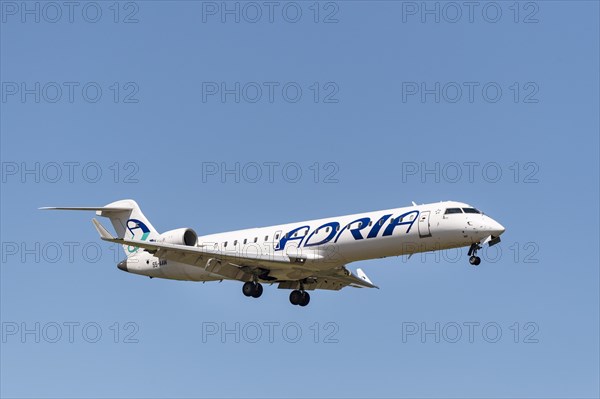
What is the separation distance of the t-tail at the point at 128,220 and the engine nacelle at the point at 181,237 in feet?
11.6

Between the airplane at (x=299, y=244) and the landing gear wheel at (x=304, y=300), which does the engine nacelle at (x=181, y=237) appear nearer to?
the airplane at (x=299, y=244)

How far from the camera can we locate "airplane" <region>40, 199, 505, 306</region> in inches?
1580

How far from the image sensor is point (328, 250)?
41.8m

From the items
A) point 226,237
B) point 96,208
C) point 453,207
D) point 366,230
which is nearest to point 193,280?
point 226,237

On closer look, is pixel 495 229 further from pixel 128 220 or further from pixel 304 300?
pixel 128 220

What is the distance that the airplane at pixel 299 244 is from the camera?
40.1 meters

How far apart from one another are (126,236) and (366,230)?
12854 millimetres

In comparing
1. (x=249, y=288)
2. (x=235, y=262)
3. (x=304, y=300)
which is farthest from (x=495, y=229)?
(x=235, y=262)

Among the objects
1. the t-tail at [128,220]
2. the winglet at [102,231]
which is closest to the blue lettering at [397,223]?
the winglet at [102,231]

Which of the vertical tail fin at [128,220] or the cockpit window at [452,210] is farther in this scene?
the vertical tail fin at [128,220]

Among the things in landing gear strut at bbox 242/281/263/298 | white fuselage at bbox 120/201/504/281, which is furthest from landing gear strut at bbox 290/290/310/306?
landing gear strut at bbox 242/281/263/298

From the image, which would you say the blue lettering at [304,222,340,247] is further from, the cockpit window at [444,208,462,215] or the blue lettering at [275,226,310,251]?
the cockpit window at [444,208,462,215]

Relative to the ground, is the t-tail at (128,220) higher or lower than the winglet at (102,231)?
higher

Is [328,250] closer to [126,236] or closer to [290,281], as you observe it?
[290,281]
